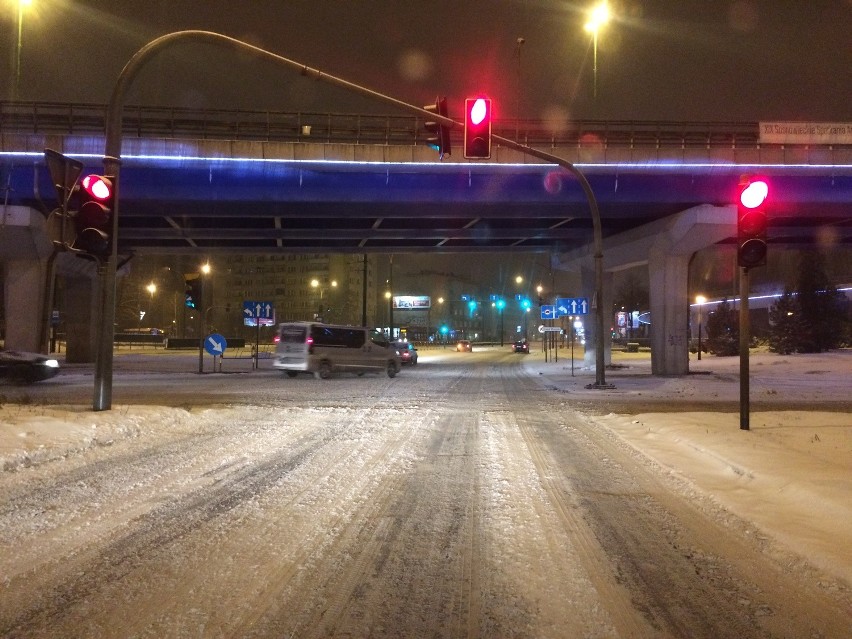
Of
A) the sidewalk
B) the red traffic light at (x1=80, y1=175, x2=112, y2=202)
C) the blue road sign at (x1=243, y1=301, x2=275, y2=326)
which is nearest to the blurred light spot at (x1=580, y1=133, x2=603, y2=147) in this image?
the sidewalk

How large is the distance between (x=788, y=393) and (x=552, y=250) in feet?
69.3

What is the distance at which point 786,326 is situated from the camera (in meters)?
47.4

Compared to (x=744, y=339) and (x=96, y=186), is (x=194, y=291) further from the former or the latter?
(x=744, y=339)

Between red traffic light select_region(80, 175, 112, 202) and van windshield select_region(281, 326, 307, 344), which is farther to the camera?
van windshield select_region(281, 326, 307, 344)

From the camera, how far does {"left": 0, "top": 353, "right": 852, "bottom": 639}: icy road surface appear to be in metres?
3.89

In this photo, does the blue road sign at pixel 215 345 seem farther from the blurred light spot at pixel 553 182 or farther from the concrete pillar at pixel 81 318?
the concrete pillar at pixel 81 318

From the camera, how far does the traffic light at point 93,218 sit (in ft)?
36.5

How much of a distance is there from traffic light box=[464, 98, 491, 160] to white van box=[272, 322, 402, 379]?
13246mm

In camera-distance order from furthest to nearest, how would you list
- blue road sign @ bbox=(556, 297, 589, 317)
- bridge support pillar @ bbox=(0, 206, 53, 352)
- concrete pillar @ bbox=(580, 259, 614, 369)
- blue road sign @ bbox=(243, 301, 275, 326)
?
concrete pillar @ bbox=(580, 259, 614, 369), blue road sign @ bbox=(243, 301, 275, 326), blue road sign @ bbox=(556, 297, 589, 317), bridge support pillar @ bbox=(0, 206, 53, 352)

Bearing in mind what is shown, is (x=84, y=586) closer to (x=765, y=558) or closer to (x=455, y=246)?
(x=765, y=558)

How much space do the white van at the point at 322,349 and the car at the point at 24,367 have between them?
7980 millimetres

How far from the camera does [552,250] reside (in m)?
40.4

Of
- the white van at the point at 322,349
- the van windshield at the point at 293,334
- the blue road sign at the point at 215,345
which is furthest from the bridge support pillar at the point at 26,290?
the van windshield at the point at 293,334

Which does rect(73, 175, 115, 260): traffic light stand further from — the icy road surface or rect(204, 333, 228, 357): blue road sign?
rect(204, 333, 228, 357): blue road sign
